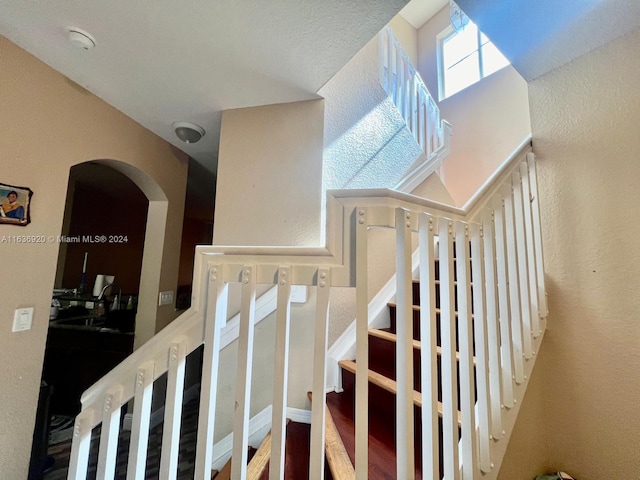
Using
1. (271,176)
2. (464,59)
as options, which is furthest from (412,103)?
(464,59)

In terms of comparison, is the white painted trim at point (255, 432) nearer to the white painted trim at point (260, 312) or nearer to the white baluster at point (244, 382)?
the white painted trim at point (260, 312)

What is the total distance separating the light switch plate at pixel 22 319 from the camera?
4.72 ft

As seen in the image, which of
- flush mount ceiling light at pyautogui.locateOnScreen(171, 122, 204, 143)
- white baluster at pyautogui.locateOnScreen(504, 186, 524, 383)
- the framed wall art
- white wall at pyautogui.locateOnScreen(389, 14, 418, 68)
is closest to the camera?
white baluster at pyautogui.locateOnScreen(504, 186, 524, 383)

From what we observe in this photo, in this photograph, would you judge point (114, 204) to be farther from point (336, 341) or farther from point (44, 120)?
point (336, 341)

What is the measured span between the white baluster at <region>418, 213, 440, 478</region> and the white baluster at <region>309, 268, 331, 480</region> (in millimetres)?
277

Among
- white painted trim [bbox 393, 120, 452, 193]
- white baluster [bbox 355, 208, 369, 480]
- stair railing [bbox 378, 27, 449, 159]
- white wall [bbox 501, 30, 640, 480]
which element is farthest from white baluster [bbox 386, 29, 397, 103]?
white baluster [bbox 355, 208, 369, 480]

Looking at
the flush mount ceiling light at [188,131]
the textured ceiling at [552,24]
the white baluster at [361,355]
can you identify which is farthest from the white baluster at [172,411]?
the flush mount ceiling light at [188,131]

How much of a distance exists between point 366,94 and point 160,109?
1399 millimetres

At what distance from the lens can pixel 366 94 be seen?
210 cm

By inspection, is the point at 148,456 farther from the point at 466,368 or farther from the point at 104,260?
the point at 104,260

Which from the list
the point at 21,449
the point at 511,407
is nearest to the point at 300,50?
the point at 511,407

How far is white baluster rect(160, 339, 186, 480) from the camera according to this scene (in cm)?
85

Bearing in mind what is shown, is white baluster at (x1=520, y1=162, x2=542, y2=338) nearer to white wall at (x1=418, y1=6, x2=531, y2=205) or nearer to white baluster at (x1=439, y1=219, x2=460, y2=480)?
white baluster at (x1=439, y1=219, x2=460, y2=480)

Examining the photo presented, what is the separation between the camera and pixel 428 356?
819mm
